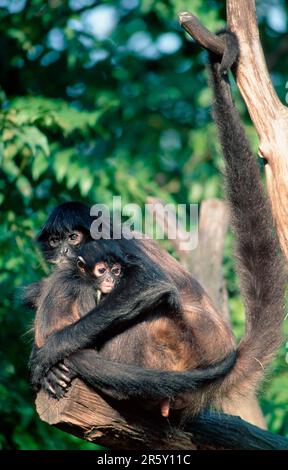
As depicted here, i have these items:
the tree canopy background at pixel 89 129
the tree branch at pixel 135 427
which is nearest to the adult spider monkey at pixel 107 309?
the tree branch at pixel 135 427

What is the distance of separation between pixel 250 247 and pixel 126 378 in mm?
1052

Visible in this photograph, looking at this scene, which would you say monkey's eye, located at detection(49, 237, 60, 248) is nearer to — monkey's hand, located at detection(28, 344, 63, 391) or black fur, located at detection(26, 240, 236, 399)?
black fur, located at detection(26, 240, 236, 399)

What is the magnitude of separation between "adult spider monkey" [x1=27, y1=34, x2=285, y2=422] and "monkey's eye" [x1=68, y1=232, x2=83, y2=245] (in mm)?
742

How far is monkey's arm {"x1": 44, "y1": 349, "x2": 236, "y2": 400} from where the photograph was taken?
4.95 meters

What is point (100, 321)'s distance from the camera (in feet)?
16.6

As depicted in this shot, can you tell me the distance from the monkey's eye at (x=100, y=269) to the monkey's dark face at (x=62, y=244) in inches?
27.5

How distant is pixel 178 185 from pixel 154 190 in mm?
2599

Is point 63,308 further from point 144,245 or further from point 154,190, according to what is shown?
point 154,190

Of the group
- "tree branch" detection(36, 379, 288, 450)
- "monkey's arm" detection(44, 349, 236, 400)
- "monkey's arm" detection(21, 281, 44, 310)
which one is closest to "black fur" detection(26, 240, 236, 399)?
"monkey's arm" detection(44, 349, 236, 400)

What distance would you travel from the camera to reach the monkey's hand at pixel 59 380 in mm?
5031

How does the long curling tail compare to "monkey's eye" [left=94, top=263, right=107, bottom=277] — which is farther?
"monkey's eye" [left=94, top=263, right=107, bottom=277]

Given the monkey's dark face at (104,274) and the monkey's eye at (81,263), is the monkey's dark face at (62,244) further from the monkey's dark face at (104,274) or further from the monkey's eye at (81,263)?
the monkey's dark face at (104,274)

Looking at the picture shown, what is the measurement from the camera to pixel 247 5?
4973 millimetres

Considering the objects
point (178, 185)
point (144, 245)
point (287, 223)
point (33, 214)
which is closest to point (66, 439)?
point (33, 214)
